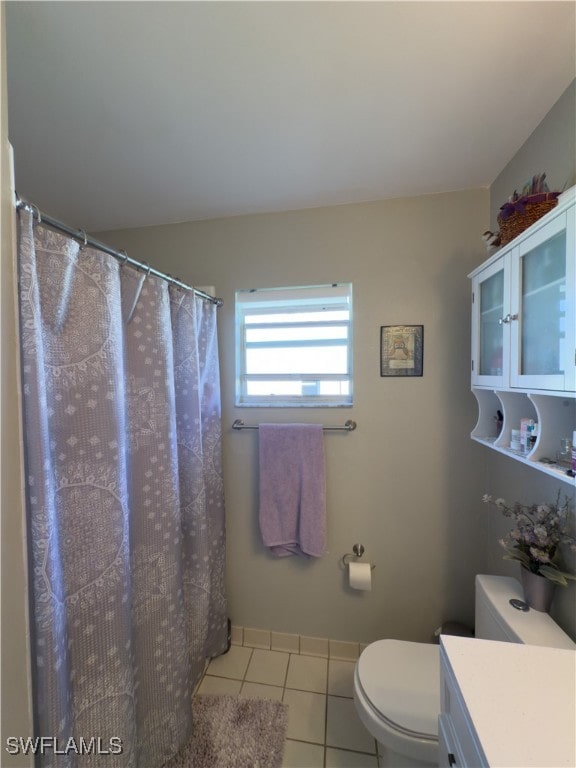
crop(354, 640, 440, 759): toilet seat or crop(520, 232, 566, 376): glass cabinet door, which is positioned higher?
crop(520, 232, 566, 376): glass cabinet door

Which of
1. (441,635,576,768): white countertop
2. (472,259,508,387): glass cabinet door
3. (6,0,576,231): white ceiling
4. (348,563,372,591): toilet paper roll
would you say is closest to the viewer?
(441,635,576,768): white countertop

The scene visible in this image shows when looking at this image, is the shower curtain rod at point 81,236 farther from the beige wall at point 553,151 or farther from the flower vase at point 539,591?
the flower vase at point 539,591

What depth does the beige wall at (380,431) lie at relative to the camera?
1438 mm

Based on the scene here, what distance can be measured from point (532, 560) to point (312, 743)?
1155 mm

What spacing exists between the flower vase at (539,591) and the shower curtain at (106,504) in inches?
48.7

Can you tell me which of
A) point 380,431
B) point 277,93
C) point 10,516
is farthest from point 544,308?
point 10,516

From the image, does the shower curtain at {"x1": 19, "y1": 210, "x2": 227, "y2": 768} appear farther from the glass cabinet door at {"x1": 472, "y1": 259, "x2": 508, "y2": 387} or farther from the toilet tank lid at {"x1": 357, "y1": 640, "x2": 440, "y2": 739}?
the glass cabinet door at {"x1": 472, "y1": 259, "x2": 508, "y2": 387}

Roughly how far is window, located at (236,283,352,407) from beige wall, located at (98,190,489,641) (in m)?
0.06

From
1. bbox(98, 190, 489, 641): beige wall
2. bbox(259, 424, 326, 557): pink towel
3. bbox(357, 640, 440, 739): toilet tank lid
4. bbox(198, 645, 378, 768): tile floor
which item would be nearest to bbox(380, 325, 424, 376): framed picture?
bbox(98, 190, 489, 641): beige wall

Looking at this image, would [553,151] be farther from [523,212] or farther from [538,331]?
[538,331]

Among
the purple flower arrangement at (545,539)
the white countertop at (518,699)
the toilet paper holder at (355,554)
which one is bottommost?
the toilet paper holder at (355,554)

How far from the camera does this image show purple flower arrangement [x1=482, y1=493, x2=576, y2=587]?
0.92 meters

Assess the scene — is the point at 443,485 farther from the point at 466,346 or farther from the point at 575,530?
the point at 466,346

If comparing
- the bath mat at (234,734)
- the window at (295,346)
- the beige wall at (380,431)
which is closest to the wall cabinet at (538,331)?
the beige wall at (380,431)
